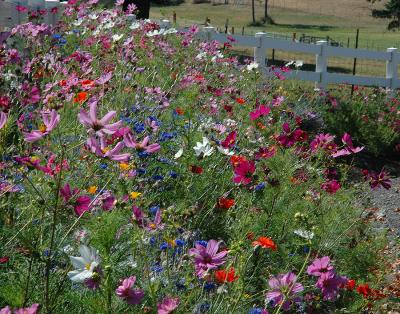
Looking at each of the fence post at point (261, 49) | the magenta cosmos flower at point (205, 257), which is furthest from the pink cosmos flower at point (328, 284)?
the fence post at point (261, 49)

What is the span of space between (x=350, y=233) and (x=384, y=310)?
1.60ft

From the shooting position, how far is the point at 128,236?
2.60 metres

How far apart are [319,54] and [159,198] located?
9.44m

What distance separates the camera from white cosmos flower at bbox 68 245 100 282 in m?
1.80

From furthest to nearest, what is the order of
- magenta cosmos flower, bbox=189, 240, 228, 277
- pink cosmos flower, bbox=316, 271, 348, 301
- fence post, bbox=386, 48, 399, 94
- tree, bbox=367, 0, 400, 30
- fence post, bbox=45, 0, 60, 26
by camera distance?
tree, bbox=367, 0, 400, 30 → fence post, bbox=386, 48, 399, 94 → fence post, bbox=45, 0, 60, 26 → pink cosmos flower, bbox=316, 271, 348, 301 → magenta cosmos flower, bbox=189, 240, 228, 277

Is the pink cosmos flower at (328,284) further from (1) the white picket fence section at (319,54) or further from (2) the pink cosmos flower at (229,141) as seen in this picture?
(1) the white picket fence section at (319,54)

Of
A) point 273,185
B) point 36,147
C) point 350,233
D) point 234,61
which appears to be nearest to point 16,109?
point 36,147

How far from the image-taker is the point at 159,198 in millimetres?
3713

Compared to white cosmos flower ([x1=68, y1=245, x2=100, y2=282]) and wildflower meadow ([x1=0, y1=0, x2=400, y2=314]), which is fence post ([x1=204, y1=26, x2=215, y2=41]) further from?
white cosmos flower ([x1=68, y1=245, x2=100, y2=282])

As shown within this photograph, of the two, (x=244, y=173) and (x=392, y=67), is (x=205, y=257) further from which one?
(x=392, y=67)

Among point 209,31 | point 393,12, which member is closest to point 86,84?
point 209,31

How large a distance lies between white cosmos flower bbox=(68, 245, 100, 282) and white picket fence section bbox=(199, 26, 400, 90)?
874cm

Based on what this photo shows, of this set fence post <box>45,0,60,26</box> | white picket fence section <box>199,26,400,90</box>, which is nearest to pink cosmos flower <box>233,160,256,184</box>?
fence post <box>45,0,60,26</box>

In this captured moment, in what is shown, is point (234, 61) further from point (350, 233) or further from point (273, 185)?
point (273, 185)
